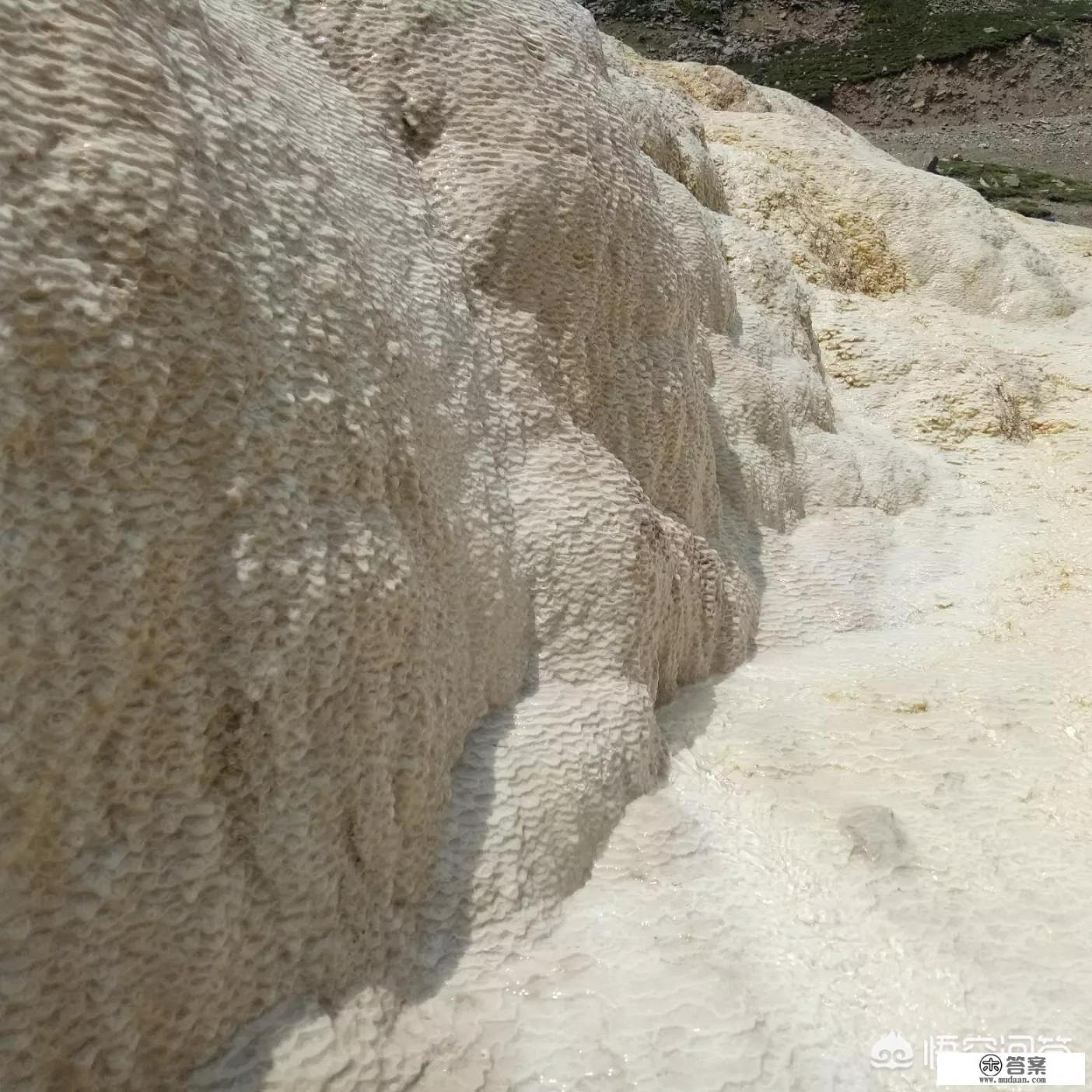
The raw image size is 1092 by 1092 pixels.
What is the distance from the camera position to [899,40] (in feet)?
63.1

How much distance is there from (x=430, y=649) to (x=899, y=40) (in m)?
21.9

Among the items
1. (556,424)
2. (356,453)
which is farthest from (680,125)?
(356,453)

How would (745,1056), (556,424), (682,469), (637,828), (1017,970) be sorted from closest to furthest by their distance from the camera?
1. (745,1056)
2. (1017,970)
3. (637,828)
4. (556,424)
5. (682,469)

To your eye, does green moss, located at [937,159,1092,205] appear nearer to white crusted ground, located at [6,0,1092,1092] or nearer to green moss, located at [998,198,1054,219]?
green moss, located at [998,198,1054,219]

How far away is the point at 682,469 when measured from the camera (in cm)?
216

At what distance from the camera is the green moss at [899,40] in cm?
1823

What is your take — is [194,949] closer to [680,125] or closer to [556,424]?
[556,424]

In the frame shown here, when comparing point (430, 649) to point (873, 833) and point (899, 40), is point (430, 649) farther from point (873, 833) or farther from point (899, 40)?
point (899, 40)

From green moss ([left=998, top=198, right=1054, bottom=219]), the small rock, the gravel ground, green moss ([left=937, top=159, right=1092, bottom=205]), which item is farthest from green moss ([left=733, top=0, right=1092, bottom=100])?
the small rock

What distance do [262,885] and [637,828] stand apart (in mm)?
610

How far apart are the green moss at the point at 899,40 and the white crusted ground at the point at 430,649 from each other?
19139mm

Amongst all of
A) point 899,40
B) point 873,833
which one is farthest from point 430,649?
point 899,40

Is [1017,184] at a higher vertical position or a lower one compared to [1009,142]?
lower

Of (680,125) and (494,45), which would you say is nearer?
(494,45)
